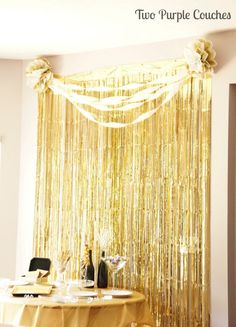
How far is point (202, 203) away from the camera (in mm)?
4641

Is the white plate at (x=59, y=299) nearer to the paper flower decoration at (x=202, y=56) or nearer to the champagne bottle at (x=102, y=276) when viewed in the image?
the champagne bottle at (x=102, y=276)

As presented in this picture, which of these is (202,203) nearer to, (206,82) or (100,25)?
(206,82)

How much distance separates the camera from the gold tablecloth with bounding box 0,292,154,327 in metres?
3.77

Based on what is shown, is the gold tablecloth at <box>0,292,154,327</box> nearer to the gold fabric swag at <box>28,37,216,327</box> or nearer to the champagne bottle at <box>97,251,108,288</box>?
the champagne bottle at <box>97,251,108,288</box>

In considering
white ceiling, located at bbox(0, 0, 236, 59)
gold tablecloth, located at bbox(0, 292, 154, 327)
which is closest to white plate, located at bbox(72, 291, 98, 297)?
gold tablecloth, located at bbox(0, 292, 154, 327)

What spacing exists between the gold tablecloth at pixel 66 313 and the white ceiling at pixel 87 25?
6.42 ft

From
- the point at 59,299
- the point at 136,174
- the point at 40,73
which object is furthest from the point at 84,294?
the point at 40,73

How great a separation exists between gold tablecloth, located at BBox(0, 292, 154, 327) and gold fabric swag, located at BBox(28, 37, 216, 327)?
80cm

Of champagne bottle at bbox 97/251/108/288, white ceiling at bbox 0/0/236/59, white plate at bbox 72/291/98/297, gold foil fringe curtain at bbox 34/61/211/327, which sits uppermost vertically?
white ceiling at bbox 0/0/236/59

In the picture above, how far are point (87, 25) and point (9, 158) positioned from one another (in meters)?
1.51

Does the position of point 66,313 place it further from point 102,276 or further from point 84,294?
point 102,276

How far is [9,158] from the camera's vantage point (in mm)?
5543

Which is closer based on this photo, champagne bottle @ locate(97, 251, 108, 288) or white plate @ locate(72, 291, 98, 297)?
white plate @ locate(72, 291, 98, 297)

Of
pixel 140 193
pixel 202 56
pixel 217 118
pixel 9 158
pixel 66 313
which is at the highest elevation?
pixel 202 56
